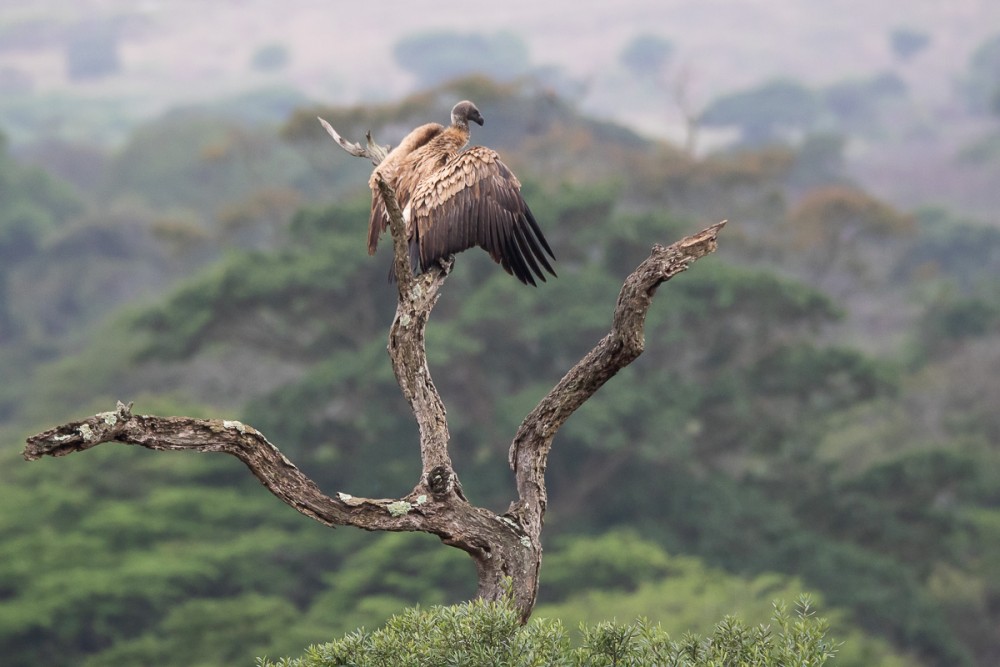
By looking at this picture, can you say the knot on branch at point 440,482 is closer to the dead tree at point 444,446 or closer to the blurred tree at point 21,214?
the dead tree at point 444,446

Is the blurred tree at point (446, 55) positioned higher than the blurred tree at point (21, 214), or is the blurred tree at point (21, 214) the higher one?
the blurred tree at point (446, 55)

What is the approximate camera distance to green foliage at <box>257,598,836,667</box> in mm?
5785

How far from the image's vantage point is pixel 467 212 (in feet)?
20.0

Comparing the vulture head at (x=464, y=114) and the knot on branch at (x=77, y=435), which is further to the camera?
the vulture head at (x=464, y=114)

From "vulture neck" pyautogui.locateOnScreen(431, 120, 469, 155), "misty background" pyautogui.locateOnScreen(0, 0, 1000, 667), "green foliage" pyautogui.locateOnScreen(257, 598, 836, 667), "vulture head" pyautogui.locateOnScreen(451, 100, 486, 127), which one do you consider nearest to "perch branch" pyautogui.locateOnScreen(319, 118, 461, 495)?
"green foliage" pyautogui.locateOnScreen(257, 598, 836, 667)

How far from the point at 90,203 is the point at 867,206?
28144 mm

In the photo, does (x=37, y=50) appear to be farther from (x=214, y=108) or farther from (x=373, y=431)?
(x=373, y=431)

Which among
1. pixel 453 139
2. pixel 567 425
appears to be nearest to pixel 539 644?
pixel 453 139

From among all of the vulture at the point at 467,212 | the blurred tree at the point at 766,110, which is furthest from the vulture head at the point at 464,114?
the blurred tree at the point at 766,110

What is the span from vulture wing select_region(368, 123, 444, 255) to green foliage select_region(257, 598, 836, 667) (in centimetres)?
158

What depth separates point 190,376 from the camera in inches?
1155

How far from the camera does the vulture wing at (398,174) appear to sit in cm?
633

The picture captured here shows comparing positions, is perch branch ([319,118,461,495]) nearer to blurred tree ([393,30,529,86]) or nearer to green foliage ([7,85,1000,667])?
green foliage ([7,85,1000,667])

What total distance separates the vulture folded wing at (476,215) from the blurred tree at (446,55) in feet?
272
